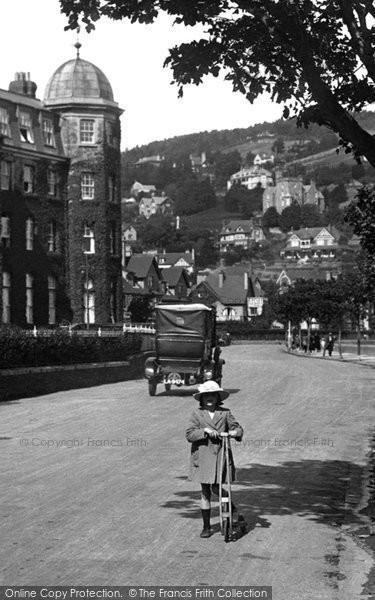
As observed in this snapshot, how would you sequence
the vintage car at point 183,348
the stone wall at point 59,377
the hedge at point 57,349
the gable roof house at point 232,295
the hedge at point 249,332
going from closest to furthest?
1. the stone wall at point 59,377
2. the vintage car at point 183,348
3. the hedge at point 57,349
4. the hedge at point 249,332
5. the gable roof house at point 232,295

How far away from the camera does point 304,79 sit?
11594mm

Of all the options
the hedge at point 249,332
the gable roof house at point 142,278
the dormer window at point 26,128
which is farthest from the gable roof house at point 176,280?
the dormer window at point 26,128

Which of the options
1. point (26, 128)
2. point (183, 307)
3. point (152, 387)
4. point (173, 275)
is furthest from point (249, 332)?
point (152, 387)

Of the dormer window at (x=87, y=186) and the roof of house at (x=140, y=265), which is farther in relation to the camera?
the roof of house at (x=140, y=265)

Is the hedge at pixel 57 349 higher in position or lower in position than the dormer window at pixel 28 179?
lower

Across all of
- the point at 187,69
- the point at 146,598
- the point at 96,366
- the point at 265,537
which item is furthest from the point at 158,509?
the point at 96,366

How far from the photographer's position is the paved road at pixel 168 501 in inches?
349

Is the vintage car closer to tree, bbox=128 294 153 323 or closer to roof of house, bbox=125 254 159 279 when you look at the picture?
tree, bbox=128 294 153 323

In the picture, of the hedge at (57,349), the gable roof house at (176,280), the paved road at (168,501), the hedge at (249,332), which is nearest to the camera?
the paved road at (168,501)

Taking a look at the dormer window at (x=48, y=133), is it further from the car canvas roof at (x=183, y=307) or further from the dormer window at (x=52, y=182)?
the car canvas roof at (x=183, y=307)

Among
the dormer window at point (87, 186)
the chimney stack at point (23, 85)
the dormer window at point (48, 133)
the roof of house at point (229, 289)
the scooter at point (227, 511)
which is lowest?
the scooter at point (227, 511)

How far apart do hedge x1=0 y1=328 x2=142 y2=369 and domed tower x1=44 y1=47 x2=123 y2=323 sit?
19382 millimetres

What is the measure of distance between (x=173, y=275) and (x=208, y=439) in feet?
459

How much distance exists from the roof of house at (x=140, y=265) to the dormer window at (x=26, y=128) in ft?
207
